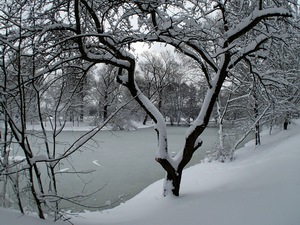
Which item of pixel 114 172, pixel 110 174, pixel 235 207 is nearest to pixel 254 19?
pixel 235 207

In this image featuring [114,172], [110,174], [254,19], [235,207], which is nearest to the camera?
[235,207]

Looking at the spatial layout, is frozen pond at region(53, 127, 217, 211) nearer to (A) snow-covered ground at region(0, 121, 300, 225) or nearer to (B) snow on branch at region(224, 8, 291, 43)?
(A) snow-covered ground at region(0, 121, 300, 225)

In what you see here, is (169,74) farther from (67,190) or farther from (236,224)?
(236,224)

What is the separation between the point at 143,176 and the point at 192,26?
6.00 metres

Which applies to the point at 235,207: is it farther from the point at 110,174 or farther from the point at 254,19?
the point at 110,174

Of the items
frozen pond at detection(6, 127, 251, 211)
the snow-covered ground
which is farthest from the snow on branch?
frozen pond at detection(6, 127, 251, 211)

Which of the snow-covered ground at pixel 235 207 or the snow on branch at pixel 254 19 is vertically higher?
the snow on branch at pixel 254 19

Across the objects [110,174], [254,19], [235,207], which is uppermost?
[254,19]

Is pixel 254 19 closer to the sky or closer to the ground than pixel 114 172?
closer to the sky

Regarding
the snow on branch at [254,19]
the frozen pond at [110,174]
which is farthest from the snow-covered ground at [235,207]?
the snow on branch at [254,19]

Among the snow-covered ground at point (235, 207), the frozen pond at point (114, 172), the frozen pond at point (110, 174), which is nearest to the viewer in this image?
the snow-covered ground at point (235, 207)

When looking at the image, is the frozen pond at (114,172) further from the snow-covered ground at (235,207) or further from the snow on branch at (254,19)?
the snow on branch at (254,19)

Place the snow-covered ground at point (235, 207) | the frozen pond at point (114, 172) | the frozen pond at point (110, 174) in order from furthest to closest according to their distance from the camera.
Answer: the frozen pond at point (114, 172) → the frozen pond at point (110, 174) → the snow-covered ground at point (235, 207)

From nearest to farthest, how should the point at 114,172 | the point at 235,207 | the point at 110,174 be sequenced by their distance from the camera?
the point at 235,207
the point at 110,174
the point at 114,172
